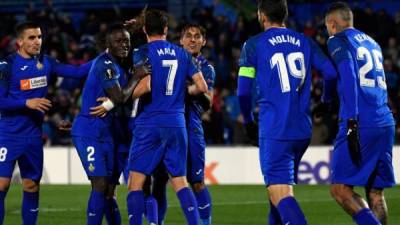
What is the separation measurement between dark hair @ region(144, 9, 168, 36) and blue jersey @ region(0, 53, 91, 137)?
1.28m

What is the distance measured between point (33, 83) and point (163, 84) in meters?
1.69

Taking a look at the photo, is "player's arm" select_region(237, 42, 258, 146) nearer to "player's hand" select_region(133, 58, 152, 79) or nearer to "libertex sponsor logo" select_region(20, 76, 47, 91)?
"player's hand" select_region(133, 58, 152, 79)

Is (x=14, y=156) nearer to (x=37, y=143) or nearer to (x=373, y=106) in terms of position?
(x=37, y=143)

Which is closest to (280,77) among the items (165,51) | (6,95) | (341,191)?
(341,191)

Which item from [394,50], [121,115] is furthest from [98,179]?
[394,50]

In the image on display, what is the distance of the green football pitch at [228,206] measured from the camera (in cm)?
1269

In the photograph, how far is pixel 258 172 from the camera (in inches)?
782

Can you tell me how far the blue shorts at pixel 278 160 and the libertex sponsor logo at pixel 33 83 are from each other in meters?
2.86

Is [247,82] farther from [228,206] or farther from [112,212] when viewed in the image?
[228,206]

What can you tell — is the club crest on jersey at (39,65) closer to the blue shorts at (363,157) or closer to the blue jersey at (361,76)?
the blue jersey at (361,76)

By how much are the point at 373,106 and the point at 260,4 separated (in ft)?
4.52

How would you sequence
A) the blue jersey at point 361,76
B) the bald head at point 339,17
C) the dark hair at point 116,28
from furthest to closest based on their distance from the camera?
the dark hair at point 116,28, the bald head at point 339,17, the blue jersey at point 361,76

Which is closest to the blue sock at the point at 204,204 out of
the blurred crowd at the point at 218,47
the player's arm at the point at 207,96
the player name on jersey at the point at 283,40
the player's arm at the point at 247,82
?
the player's arm at the point at 207,96

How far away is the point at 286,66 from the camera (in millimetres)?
8797
